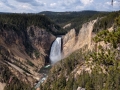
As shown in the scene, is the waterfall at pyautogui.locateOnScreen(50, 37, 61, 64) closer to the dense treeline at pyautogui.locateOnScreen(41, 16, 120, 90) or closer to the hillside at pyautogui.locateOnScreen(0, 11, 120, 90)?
the hillside at pyautogui.locateOnScreen(0, 11, 120, 90)

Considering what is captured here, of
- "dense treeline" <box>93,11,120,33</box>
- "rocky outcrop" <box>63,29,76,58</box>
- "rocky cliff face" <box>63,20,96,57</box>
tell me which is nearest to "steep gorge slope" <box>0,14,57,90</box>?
"rocky outcrop" <box>63,29,76,58</box>

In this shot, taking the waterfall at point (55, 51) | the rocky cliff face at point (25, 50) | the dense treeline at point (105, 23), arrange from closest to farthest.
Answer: the rocky cliff face at point (25, 50) < the dense treeline at point (105, 23) < the waterfall at point (55, 51)

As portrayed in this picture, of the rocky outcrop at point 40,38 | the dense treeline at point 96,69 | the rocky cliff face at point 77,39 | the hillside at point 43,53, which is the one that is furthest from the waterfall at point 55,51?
the dense treeline at point 96,69

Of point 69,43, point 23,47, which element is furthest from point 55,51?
point 23,47

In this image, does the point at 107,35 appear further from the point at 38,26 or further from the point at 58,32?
the point at 58,32

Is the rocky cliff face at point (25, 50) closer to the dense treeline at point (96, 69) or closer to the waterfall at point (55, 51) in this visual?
the waterfall at point (55, 51)

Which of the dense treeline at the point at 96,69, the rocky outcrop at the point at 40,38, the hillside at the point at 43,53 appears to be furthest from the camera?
the rocky outcrop at the point at 40,38

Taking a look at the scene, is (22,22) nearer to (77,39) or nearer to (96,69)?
(77,39)

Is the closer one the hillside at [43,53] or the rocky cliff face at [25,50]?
the hillside at [43,53]
